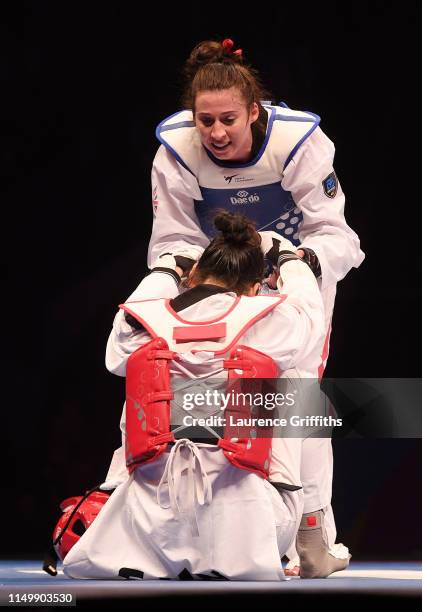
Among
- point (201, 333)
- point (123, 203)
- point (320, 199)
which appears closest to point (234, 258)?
point (201, 333)

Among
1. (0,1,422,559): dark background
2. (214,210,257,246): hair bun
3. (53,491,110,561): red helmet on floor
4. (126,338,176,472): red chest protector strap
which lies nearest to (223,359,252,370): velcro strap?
(126,338,176,472): red chest protector strap

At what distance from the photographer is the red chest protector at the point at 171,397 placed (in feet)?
7.17

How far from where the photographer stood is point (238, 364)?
86.2 inches

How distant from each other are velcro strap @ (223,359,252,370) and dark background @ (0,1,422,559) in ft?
4.65

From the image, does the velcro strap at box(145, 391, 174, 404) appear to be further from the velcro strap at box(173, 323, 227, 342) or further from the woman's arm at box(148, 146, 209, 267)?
Result: the woman's arm at box(148, 146, 209, 267)

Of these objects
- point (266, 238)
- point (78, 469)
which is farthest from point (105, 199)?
point (266, 238)

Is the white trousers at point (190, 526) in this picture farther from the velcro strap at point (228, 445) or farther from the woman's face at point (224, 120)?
the woman's face at point (224, 120)

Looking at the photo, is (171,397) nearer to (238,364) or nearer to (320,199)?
(238,364)

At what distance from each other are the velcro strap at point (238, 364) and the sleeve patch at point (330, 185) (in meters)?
0.87

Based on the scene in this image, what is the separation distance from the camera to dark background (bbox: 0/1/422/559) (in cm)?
349

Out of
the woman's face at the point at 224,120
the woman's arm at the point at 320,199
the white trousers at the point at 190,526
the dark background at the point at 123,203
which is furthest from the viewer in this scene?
the dark background at the point at 123,203

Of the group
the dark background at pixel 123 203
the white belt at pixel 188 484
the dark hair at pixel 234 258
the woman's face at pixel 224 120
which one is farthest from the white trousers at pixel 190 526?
the dark background at pixel 123 203

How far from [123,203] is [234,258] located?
53.5 inches

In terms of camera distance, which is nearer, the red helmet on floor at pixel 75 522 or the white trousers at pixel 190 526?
the white trousers at pixel 190 526
